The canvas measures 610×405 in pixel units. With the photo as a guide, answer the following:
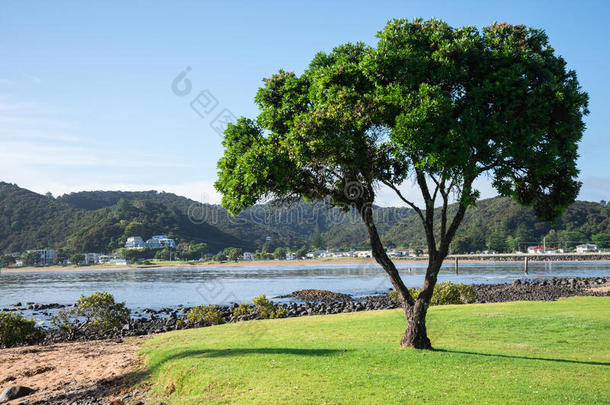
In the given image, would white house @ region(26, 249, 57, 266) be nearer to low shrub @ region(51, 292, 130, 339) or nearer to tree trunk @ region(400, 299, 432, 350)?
low shrub @ region(51, 292, 130, 339)

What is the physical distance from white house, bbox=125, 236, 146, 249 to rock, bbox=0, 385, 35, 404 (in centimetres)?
14164

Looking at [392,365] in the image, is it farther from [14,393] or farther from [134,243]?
[134,243]

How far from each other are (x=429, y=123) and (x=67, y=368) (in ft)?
42.5

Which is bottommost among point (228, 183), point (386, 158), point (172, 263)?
point (172, 263)

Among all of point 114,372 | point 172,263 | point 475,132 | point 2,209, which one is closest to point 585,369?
point 475,132

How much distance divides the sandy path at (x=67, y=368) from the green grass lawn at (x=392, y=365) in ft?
3.35

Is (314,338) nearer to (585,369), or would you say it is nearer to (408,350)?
(408,350)

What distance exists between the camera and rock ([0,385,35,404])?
1126cm

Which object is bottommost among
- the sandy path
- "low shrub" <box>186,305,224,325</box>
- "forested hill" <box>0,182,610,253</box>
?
"low shrub" <box>186,305,224,325</box>

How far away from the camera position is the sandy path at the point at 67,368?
11.8m

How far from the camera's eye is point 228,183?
1195cm

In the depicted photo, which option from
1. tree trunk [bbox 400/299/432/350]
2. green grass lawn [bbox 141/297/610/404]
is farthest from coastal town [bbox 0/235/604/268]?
tree trunk [bbox 400/299/432/350]

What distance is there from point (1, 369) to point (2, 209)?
170211 millimetres

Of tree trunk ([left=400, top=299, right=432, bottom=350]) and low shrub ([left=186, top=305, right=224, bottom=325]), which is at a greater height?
tree trunk ([left=400, top=299, right=432, bottom=350])
